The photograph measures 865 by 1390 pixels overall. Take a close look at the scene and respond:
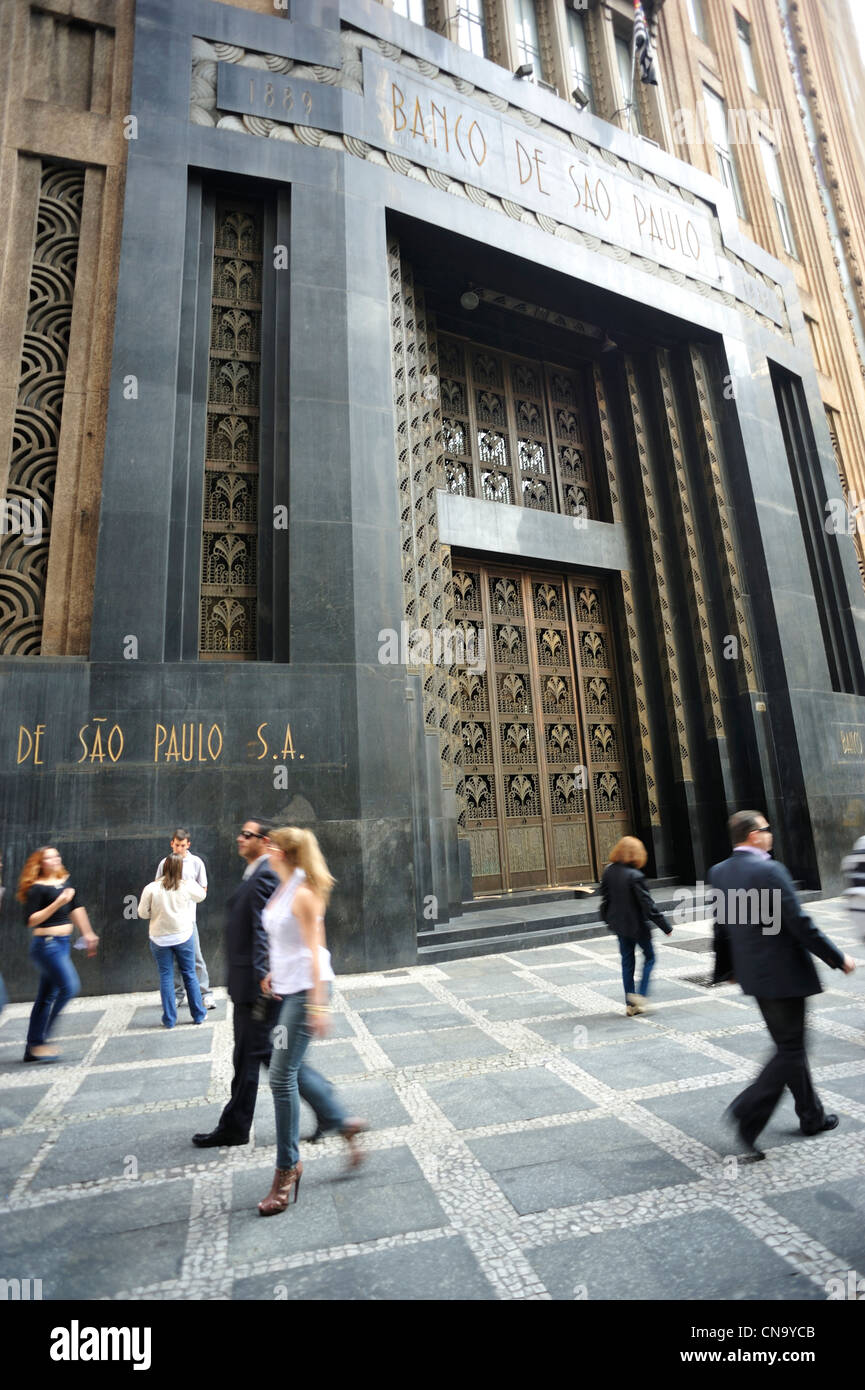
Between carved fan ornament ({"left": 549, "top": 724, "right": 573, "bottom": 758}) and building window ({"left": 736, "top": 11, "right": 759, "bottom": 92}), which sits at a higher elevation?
building window ({"left": 736, "top": 11, "right": 759, "bottom": 92})

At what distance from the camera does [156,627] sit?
26.5 feet

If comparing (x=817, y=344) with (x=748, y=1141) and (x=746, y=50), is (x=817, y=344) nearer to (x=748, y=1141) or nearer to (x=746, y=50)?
(x=746, y=50)

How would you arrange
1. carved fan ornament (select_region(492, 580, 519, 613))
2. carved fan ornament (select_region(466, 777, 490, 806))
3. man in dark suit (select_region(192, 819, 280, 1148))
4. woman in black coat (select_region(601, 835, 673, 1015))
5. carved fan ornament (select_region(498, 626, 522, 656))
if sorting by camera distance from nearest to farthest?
man in dark suit (select_region(192, 819, 280, 1148)), woman in black coat (select_region(601, 835, 673, 1015)), carved fan ornament (select_region(466, 777, 490, 806)), carved fan ornament (select_region(498, 626, 522, 656)), carved fan ornament (select_region(492, 580, 519, 613))

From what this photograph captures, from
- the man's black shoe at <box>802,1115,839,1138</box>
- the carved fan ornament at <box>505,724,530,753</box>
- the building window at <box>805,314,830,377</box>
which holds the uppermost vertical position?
the building window at <box>805,314,830,377</box>

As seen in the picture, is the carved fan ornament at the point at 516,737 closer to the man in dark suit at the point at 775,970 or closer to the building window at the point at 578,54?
the man in dark suit at the point at 775,970

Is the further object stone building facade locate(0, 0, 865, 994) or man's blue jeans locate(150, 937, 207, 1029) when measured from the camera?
stone building facade locate(0, 0, 865, 994)

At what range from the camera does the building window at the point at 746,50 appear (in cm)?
1712

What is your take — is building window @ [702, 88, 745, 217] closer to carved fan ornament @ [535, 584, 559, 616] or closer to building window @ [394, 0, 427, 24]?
building window @ [394, 0, 427, 24]

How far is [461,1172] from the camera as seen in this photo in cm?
331

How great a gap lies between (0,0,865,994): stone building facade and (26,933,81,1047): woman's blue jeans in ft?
7.03

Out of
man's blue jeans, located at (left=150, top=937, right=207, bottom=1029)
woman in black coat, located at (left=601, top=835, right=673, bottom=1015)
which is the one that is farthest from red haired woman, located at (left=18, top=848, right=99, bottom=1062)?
woman in black coat, located at (left=601, top=835, right=673, bottom=1015)

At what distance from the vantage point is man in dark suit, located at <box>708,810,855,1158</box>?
3.32 meters

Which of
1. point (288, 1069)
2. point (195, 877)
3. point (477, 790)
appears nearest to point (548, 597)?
point (477, 790)

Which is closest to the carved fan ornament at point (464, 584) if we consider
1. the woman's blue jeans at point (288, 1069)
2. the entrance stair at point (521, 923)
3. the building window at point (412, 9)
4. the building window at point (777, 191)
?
the entrance stair at point (521, 923)
